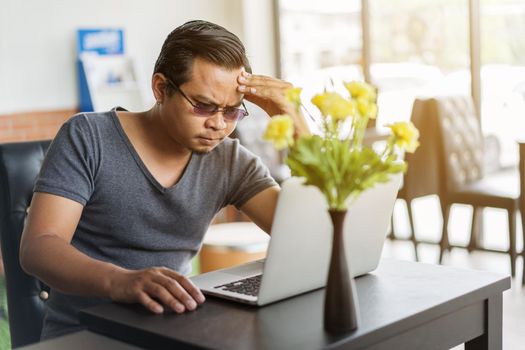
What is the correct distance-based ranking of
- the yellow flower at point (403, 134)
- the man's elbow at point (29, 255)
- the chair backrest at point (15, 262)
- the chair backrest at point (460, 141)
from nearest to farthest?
the yellow flower at point (403, 134), the man's elbow at point (29, 255), the chair backrest at point (15, 262), the chair backrest at point (460, 141)

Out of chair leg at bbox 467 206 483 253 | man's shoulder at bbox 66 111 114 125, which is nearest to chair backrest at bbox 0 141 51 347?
man's shoulder at bbox 66 111 114 125

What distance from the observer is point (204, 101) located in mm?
1813

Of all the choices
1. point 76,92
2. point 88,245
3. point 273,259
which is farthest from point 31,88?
point 273,259

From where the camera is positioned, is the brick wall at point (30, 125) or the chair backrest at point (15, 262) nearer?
the chair backrest at point (15, 262)

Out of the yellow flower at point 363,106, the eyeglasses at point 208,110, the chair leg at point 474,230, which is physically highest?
the yellow flower at point 363,106

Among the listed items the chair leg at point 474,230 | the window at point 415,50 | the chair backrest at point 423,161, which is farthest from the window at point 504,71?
the chair backrest at point 423,161

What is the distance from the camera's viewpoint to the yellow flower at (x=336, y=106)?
1304 millimetres

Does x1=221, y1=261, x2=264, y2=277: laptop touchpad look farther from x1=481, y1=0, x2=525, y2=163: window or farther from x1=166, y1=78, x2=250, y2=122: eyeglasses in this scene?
x1=481, y1=0, x2=525, y2=163: window

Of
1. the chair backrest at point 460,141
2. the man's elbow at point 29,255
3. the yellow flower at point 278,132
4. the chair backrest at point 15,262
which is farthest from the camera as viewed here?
the chair backrest at point 460,141

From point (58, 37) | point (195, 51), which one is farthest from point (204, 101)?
point (58, 37)

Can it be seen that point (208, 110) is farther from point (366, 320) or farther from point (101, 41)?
point (101, 41)

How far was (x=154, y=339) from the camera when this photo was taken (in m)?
1.36

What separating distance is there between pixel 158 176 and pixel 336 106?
75cm

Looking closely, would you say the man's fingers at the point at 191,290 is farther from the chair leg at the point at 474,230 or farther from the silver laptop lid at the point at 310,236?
the chair leg at the point at 474,230
